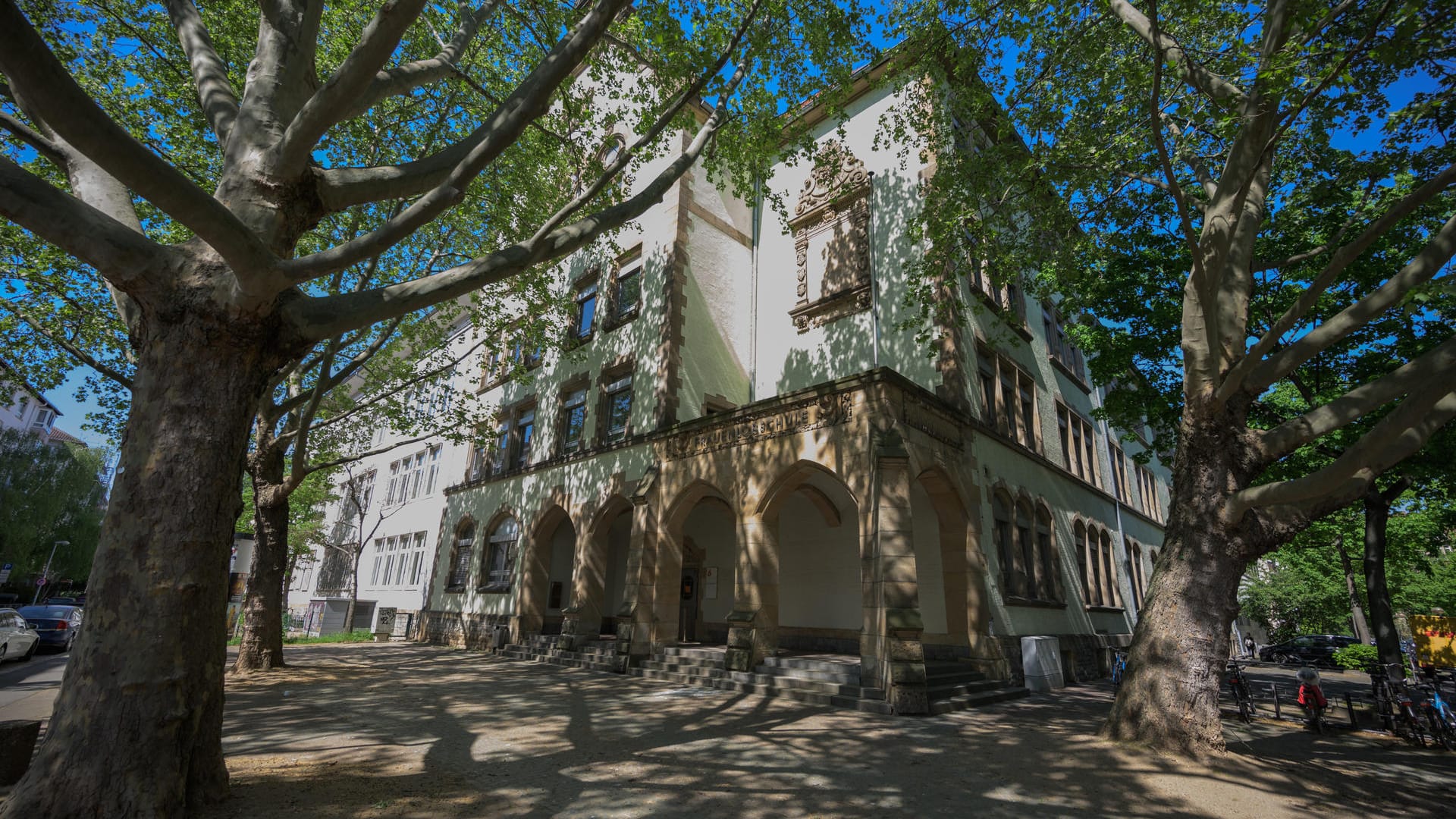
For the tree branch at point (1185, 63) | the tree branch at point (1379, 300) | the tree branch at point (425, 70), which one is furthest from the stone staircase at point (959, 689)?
the tree branch at point (425, 70)

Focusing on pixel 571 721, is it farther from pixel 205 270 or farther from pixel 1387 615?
pixel 1387 615

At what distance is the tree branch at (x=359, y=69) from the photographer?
15.1 feet

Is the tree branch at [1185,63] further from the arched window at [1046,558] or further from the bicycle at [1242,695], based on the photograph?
the arched window at [1046,558]

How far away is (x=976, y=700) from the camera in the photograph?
1048 centimetres

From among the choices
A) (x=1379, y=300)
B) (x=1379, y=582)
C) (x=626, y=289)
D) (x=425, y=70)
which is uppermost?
(x=626, y=289)

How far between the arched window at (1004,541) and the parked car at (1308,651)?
24637 millimetres

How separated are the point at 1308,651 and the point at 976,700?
3001cm

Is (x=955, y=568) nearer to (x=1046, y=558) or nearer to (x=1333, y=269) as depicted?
(x=1046, y=558)

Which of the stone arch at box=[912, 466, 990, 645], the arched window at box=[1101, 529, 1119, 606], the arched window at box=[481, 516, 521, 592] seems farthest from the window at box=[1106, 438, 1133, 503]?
the arched window at box=[481, 516, 521, 592]

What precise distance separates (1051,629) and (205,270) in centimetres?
1649

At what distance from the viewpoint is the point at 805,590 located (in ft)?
51.8

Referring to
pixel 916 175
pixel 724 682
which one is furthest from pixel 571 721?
pixel 916 175

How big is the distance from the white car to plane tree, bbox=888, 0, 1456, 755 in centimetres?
2173

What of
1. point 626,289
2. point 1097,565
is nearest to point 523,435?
point 626,289
